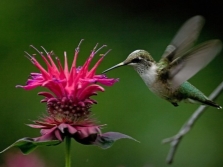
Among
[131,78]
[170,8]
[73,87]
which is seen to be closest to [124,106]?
[131,78]

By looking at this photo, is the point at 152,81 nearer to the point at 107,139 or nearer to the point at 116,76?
the point at 107,139

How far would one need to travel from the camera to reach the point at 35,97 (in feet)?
19.4

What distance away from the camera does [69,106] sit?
279 centimetres

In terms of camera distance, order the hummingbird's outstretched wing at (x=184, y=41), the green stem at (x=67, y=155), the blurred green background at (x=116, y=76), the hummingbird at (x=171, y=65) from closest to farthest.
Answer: the green stem at (x=67, y=155) < the hummingbird at (x=171, y=65) < the hummingbird's outstretched wing at (x=184, y=41) < the blurred green background at (x=116, y=76)

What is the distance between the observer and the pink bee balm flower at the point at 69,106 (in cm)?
270

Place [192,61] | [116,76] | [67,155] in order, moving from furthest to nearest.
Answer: [116,76]
[192,61]
[67,155]

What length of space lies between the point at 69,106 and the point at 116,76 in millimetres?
3357

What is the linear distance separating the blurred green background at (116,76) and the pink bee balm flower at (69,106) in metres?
2.45

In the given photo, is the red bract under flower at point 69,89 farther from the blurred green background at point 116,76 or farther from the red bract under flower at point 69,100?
the blurred green background at point 116,76

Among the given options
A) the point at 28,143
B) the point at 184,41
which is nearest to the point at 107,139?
the point at 28,143

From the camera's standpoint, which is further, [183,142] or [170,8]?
[170,8]

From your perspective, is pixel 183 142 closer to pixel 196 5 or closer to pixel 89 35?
pixel 89 35

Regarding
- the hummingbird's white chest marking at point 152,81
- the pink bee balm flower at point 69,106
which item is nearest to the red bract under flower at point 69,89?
the pink bee balm flower at point 69,106

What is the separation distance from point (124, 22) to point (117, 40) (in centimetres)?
37
